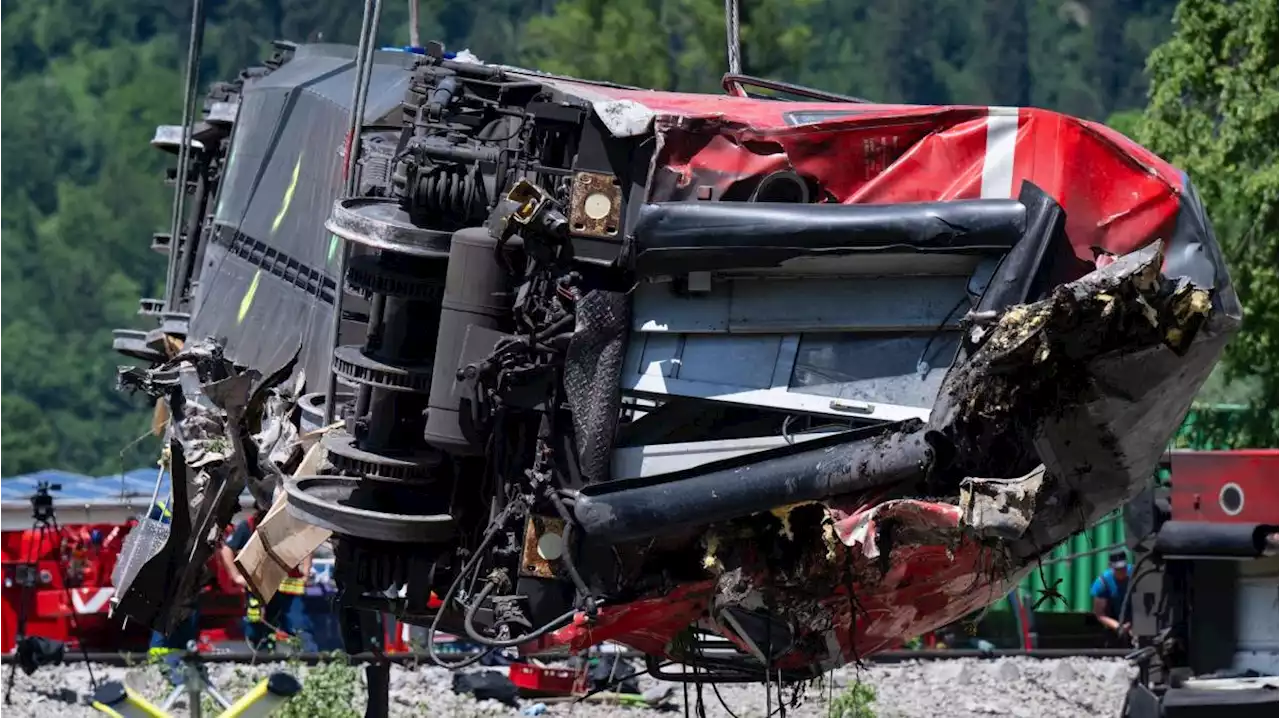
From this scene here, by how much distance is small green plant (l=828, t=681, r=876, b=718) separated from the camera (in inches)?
631

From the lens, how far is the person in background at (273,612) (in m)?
20.1

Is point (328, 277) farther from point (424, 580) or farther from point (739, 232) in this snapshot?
point (739, 232)

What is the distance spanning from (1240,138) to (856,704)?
1192cm

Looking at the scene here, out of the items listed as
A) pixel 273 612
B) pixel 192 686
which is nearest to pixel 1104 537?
pixel 273 612

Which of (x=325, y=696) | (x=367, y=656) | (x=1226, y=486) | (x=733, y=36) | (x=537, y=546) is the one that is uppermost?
(x=733, y=36)

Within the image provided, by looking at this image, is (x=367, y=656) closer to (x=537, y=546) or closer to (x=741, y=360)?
(x=537, y=546)

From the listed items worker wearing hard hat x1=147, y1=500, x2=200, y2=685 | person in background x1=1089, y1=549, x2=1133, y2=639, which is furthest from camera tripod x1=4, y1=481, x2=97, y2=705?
person in background x1=1089, y1=549, x2=1133, y2=639

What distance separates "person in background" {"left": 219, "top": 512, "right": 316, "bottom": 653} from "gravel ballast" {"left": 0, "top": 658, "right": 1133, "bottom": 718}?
1.23 meters

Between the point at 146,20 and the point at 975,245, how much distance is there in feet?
319

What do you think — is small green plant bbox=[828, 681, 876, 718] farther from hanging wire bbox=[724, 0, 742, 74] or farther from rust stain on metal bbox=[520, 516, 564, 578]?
rust stain on metal bbox=[520, 516, 564, 578]

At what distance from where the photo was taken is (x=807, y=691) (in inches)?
751

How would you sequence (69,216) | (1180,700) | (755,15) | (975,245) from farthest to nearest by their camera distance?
(69,216) < (755,15) < (1180,700) < (975,245)

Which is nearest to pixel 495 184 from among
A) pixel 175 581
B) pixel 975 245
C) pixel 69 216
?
pixel 975 245

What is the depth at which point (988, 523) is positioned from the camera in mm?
9227
